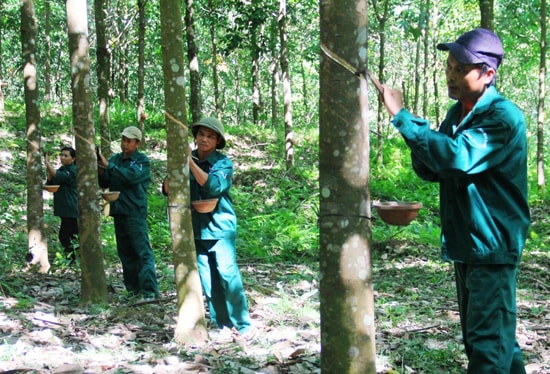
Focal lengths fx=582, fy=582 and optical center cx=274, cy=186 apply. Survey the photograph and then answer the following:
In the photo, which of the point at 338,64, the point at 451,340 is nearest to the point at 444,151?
the point at 338,64

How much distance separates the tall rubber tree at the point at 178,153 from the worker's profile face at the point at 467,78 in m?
2.08

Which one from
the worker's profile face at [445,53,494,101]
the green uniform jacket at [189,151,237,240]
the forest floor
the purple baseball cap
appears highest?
the purple baseball cap

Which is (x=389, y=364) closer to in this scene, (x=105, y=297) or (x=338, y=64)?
(x=338, y=64)

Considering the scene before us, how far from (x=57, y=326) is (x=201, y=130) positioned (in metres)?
2.08

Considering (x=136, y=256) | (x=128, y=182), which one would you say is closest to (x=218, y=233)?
(x=128, y=182)

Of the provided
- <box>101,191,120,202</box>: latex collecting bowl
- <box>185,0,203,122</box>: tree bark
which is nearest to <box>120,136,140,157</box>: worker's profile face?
<box>101,191,120,202</box>: latex collecting bowl

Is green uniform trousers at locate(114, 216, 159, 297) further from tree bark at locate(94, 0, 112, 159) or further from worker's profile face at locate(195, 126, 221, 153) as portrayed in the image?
tree bark at locate(94, 0, 112, 159)

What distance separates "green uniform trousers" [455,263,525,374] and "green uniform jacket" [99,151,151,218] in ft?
14.8

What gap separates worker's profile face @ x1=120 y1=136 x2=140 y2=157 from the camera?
669cm

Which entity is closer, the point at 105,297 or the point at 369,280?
the point at 369,280

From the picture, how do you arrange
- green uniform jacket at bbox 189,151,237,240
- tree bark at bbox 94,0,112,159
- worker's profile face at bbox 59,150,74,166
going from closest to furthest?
green uniform jacket at bbox 189,151,237,240, worker's profile face at bbox 59,150,74,166, tree bark at bbox 94,0,112,159

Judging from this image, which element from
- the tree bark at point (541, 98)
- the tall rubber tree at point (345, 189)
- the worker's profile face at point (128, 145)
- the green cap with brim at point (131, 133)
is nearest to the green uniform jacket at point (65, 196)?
the worker's profile face at point (128, 145)

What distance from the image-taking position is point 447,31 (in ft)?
71.9

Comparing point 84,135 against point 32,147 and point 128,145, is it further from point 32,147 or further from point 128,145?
point 32,147
